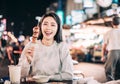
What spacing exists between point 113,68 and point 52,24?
13.8 feet

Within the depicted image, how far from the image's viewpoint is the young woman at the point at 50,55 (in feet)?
9.21

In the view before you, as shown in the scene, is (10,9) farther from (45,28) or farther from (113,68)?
(45,28)

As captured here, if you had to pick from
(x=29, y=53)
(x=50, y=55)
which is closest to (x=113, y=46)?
(x=29, y=53)

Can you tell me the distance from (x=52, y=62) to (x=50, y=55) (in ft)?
0.22

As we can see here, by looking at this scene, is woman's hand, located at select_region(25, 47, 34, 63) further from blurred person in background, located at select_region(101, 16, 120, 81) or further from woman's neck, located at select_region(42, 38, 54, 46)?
blurred person in background, located at select_region(101, 16, 120, 81)

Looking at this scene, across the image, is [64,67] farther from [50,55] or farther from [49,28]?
[49,28]

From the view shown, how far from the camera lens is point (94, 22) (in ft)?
67.8

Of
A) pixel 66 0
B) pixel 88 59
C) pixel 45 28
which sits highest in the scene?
pixel 66 0

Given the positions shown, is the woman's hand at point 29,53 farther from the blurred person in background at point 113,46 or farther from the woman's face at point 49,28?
the blurred person in background at point 113,46

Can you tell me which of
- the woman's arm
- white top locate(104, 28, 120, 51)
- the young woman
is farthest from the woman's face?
white top locate(104, 28, 120, 51)

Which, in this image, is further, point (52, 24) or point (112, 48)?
point (112, 48)

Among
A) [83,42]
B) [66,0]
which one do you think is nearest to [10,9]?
[66,0]

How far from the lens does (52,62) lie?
2.82 m

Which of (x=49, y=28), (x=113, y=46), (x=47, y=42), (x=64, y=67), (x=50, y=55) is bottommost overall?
(x=113, y=46)
